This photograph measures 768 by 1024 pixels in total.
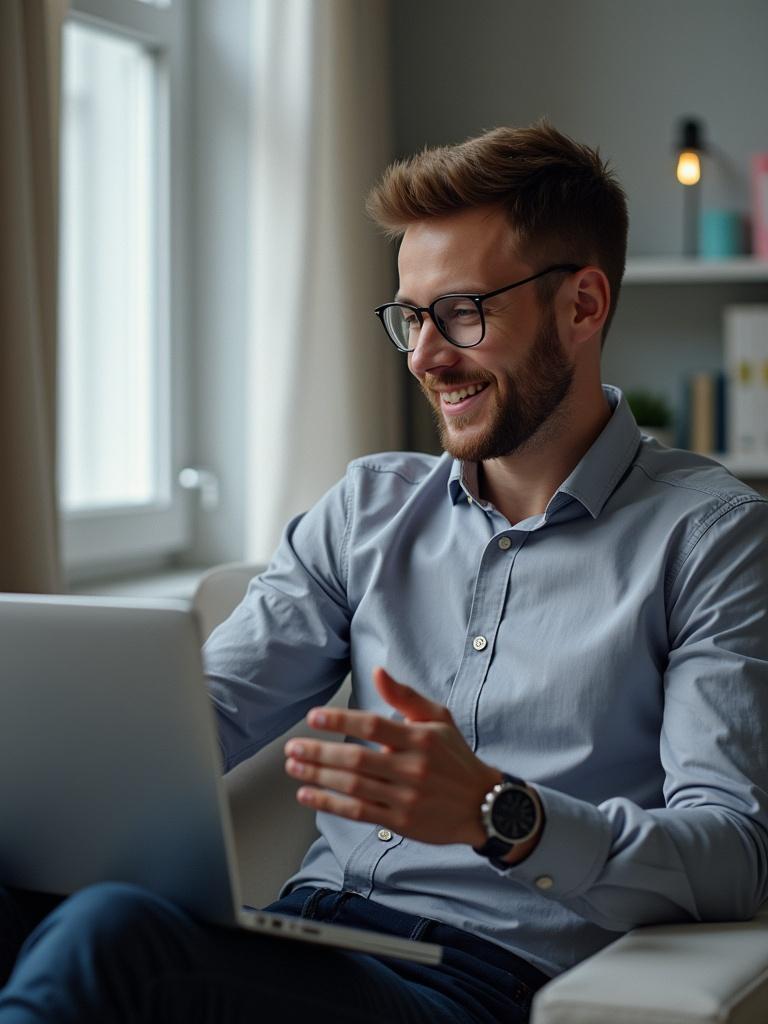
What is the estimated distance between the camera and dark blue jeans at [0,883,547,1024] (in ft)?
3.12

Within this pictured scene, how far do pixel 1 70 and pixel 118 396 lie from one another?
1.03m

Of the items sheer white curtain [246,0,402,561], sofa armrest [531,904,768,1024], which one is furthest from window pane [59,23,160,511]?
sofa armrest [531,904,768,1024]

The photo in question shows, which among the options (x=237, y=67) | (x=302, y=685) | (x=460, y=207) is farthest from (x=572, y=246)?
(x=237, y=67)

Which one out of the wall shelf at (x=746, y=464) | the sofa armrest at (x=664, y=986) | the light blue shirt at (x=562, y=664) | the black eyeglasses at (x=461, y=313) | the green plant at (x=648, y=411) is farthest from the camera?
the green plant at (x=648, y=411)

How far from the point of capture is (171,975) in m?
0.99

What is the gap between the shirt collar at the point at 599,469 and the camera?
144 centimetres

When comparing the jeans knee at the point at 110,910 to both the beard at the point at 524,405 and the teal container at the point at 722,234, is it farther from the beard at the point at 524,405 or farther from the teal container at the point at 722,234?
the teal container at the point at 722,234

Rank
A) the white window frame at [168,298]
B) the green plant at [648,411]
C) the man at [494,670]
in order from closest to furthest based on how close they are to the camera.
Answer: the man at [494,670]
the white window frame at [168,298]
the green plant at [648,411]

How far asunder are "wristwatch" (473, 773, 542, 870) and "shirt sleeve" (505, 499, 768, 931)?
1 centimetres

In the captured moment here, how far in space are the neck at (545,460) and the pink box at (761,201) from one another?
1654mm

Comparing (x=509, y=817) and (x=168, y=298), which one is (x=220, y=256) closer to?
(x=168, y=298)

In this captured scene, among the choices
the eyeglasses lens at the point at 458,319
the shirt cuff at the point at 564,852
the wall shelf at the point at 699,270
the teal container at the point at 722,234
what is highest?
the teal container at the point at 722,234

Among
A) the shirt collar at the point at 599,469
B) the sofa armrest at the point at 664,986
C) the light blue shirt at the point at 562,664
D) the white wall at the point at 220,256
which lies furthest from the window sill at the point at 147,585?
the sofa armrest at the point at 664,986

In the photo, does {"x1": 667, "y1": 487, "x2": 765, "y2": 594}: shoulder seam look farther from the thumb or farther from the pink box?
the pink box
